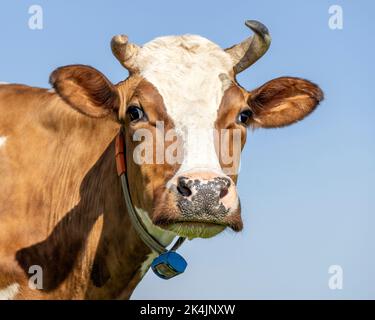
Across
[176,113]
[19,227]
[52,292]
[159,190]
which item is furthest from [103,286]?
[176,113]

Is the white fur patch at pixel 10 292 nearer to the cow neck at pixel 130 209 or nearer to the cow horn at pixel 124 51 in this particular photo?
the cow neck at pixel 130 209

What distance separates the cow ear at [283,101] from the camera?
9672mm

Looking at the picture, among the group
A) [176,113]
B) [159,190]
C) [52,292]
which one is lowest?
[52,292]

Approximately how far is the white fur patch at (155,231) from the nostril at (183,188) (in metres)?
1.09

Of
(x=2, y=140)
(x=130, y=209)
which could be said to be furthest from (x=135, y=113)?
(x=2, y=140)

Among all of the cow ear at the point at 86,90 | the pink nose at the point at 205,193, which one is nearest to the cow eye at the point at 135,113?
the cow ear at the point at 86,90

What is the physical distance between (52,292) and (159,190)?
2034 millimetres

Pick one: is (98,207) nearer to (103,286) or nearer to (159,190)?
(103,286)

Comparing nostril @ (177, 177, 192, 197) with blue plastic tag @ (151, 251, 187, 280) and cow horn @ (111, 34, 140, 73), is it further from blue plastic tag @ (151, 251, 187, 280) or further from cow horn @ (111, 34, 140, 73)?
cow horn @ (111, 34, 140, 73)

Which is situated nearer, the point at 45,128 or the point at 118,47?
the point at 118,47

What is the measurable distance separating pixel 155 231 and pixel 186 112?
149cm

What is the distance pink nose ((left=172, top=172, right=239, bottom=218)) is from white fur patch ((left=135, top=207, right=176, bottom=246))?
1.14m

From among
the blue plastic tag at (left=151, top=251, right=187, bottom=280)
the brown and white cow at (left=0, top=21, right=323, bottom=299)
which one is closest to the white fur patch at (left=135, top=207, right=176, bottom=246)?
the brown and white cow at (left=0, top=21, right=323, bottom=299)
